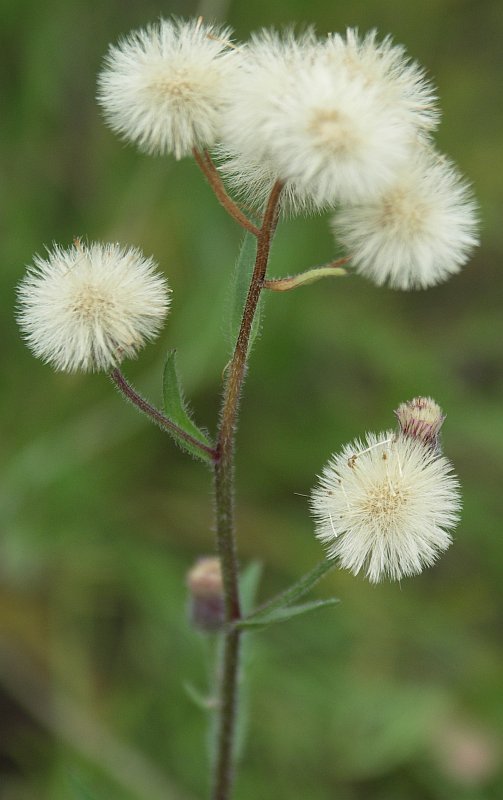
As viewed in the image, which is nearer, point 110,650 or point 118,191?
point 110,650

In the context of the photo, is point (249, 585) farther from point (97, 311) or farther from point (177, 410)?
point (97, 311)

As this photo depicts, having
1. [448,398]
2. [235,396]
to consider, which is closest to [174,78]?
[235,396]

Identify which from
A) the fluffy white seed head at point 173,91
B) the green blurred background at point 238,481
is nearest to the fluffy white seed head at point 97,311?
the fluffy white seed head at point 173,91

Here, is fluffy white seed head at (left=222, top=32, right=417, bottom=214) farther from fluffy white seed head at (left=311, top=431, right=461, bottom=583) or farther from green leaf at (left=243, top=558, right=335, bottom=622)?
green leaf at (left=243, top=558, right=335, bottom=622)

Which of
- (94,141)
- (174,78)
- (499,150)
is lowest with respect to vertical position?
(174,78)

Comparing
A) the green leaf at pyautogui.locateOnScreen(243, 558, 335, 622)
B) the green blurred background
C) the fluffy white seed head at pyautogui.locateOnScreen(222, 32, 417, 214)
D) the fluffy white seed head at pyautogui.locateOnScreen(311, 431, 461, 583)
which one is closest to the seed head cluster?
the fluffy white seed head at pyautogui.locateOnScreen(222, 32, 417, 214)

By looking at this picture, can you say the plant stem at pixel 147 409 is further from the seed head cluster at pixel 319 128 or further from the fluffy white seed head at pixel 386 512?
the seed head cluster at pixel 319 128

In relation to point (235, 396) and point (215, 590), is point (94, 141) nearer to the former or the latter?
point (215, 590)
